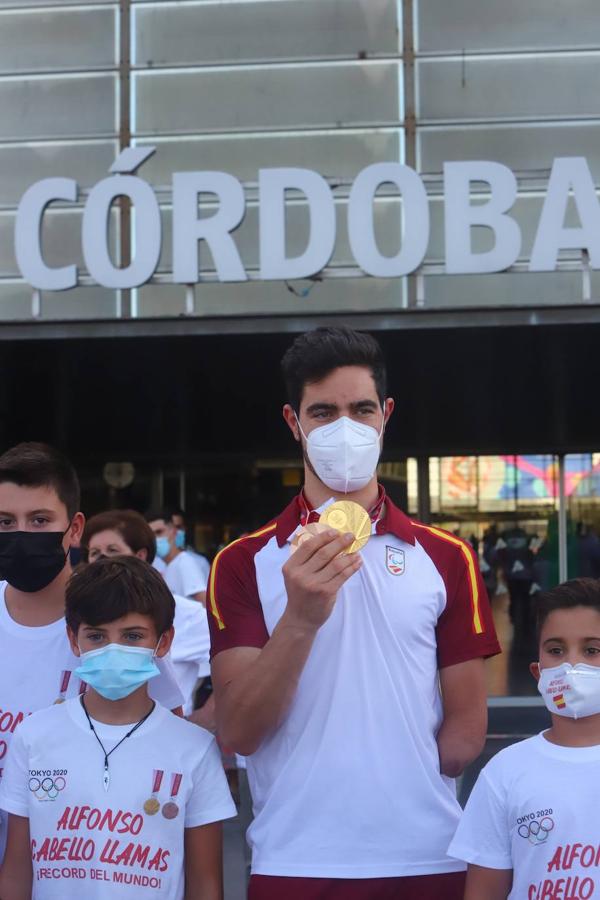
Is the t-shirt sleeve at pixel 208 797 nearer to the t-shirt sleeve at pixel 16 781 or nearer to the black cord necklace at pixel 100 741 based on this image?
the black cord necklace at pixel 100 741

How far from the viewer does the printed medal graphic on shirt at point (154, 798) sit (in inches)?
94.1

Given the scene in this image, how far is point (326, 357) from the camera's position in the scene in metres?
2.45

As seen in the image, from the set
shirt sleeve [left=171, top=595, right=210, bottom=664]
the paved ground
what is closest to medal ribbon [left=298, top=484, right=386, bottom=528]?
shirt sleeve [left=171, top=595, right=210, bottom=664]

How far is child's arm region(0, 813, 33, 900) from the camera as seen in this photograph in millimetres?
2430

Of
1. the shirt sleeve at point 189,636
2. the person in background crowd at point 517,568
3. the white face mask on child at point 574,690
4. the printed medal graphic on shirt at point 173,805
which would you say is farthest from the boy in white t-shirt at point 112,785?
→ the person in background crowd at point 517,568

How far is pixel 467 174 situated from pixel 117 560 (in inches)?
281

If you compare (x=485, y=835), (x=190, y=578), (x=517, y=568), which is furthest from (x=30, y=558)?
(x=517, y=568)

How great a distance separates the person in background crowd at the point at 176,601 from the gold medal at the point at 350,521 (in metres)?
2.92

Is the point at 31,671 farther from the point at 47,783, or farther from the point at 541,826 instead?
the point at 541,826

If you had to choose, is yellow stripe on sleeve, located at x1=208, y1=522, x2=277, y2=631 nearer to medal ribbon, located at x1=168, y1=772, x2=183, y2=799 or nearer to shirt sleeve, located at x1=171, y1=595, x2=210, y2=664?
medal ribbon, located at x1=168, y1=772, x2=183, y2=799

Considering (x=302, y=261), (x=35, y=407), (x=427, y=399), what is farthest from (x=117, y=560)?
(x=35, y=407)

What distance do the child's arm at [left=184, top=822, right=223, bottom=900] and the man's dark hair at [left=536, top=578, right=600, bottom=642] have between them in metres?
0.92

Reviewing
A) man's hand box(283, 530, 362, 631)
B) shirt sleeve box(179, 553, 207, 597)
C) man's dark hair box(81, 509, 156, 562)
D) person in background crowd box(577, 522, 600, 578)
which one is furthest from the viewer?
person in background crowd box(577, 522, 600, 578)

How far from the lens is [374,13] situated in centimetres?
1291
